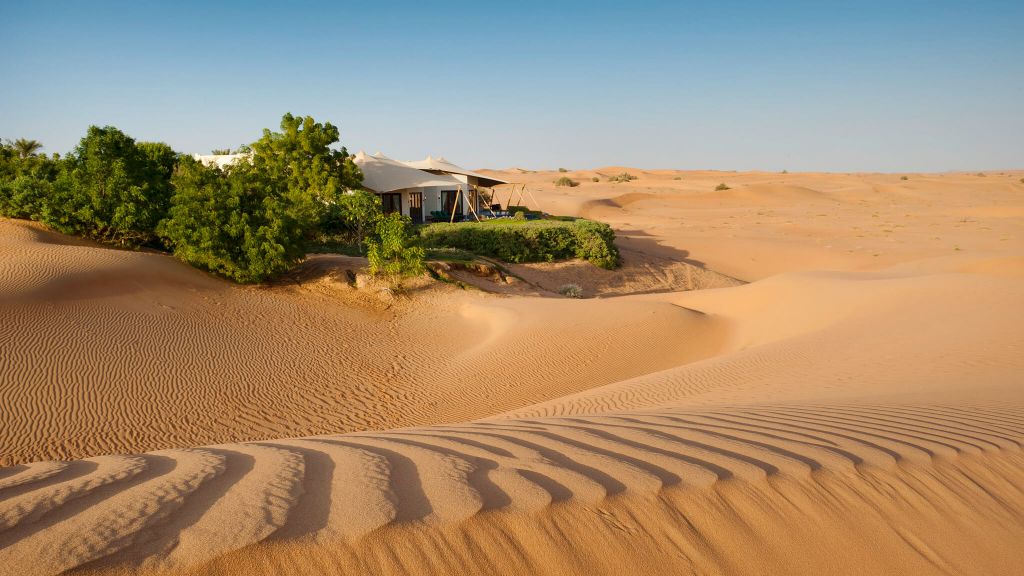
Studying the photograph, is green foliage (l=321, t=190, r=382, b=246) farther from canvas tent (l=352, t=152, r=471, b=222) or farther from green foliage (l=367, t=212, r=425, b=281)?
canvas tent (l=352, t=152, r=471, b=222)

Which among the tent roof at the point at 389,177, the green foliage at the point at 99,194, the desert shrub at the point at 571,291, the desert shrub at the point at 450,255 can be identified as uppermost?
the tent roof at the point at 389,177

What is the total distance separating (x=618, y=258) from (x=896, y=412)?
20583 millimetres

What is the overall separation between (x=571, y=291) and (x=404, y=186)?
12.5 m

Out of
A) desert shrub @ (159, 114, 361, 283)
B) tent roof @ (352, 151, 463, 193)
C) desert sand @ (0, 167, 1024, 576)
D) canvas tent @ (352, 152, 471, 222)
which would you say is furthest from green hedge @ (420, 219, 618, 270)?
Result: desert shrub @ (159, 114, 361, 283)

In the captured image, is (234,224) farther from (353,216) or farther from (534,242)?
(534,242)

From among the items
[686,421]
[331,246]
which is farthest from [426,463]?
[331,246]

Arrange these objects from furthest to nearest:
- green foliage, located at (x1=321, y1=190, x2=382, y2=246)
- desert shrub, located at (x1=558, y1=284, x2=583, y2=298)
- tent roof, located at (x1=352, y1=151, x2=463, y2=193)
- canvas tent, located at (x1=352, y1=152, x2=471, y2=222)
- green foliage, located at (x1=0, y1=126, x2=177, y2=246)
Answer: canvas tent, located at (x1=352, y1=152, x2=471, y2=222) < tent roof, located at (x1=352, y1=151, x2=463, y2=193) < desert shrub, located at (x1=558, y1=284, x2=583, y2=298) < green foliage, located at (x1=321, y1=190, x2=382, y2=246) < green foliage, located at (x1=0, y1=126, x2=177, y2=246)

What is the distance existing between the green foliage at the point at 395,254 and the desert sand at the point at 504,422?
653mm

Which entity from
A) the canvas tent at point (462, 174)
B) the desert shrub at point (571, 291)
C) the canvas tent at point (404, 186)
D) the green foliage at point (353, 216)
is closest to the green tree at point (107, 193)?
the green foliage at point (353, 216)

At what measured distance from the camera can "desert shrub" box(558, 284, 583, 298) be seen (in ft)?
69.5

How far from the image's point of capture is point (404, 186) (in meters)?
30.0

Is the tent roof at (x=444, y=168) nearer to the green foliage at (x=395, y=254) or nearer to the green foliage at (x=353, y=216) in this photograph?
the green foliage at (x=353, y=216)

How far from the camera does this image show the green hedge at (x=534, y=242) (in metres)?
24.2

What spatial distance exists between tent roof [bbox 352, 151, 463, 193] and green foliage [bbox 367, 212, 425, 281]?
42.9 ft
